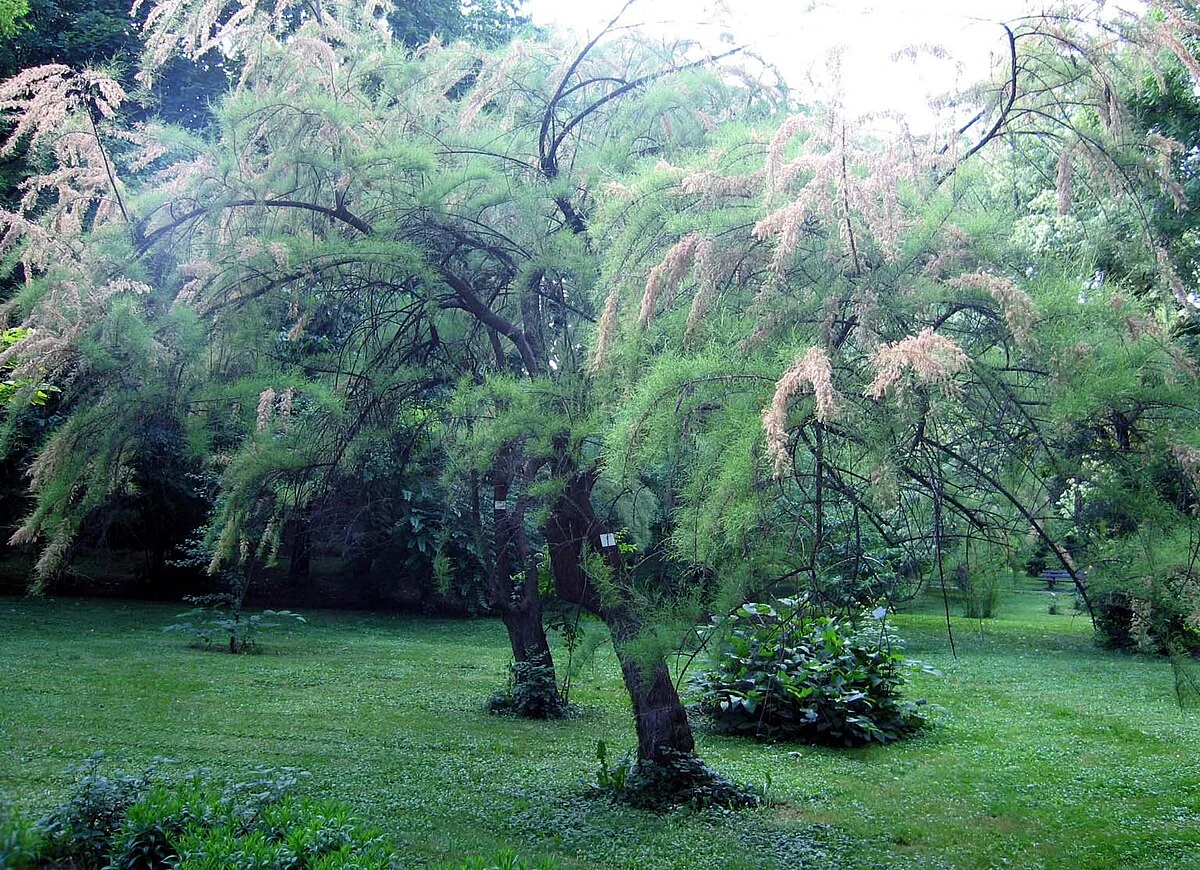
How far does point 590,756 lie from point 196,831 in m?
3.81

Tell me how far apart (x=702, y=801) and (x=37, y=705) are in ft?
19.4

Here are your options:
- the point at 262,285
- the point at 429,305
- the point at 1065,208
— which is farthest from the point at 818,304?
the point at 262,285

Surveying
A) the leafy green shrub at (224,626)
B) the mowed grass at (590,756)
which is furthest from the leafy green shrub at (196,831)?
the leafy green shrub at (224,626)

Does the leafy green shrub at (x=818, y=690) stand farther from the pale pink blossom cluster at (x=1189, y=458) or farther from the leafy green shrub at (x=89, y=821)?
the pale pink blossom cluster at (x=1189, y=458)

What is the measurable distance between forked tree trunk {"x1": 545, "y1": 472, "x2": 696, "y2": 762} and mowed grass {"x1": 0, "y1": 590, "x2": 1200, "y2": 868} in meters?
0.46

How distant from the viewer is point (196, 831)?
4168 millimetres

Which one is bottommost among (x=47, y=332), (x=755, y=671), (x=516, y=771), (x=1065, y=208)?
(x=516, y=771)

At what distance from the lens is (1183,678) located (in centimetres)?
382

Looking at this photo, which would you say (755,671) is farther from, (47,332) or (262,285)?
(47,332)

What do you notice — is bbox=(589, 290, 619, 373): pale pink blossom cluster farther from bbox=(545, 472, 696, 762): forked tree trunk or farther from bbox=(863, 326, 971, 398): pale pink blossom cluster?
bbox=(545, 472, 696, 762): forked tree trunk

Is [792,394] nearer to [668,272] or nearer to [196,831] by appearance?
[668,272]

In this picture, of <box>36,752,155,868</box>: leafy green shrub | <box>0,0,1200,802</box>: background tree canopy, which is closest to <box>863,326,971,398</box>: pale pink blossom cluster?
<box>0,0,1200,802</box>: background tree canopy

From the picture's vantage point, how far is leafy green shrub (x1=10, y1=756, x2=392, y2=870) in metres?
3.90

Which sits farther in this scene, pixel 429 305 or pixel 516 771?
pixel 516 771
